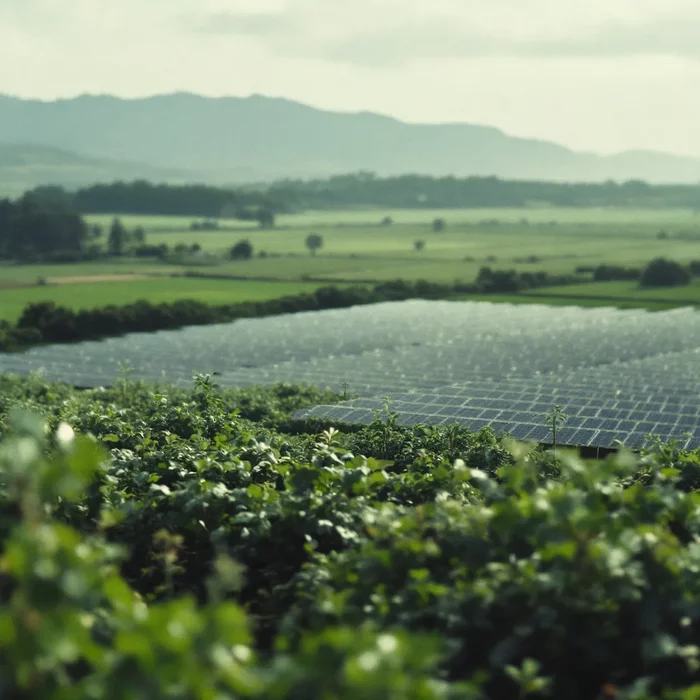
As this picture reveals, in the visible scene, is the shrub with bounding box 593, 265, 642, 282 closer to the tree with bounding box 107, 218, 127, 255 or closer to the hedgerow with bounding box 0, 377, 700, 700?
the tree with bounding box 107, 218, 127, 255

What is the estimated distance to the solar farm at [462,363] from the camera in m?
31.0

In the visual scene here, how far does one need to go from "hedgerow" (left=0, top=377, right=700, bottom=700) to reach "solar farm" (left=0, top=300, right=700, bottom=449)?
28.8ft

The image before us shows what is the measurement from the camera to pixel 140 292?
89.8m

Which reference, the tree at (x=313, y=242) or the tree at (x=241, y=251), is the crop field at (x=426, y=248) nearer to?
the tree at (x=313, y=242)

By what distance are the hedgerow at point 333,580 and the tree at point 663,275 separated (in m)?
94.2

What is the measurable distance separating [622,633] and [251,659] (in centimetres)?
293

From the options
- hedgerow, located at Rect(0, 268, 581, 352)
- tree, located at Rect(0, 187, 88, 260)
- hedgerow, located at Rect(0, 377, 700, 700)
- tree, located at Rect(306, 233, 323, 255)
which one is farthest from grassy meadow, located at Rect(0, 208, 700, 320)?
hedgerow, located at Rect(0, 377, 700, 700)

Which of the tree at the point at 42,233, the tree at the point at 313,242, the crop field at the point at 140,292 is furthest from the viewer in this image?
the tree at the point at 313,242

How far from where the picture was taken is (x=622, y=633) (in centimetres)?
700

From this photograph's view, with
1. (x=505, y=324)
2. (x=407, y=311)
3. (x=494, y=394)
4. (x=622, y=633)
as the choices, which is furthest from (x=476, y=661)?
(x=407, y=311)

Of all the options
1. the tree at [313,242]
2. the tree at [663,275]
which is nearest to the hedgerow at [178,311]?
the tree at [663,275]

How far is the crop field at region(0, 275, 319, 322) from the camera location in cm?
8244

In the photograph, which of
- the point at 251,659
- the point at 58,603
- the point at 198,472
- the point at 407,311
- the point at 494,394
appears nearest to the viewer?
the point at 58,603

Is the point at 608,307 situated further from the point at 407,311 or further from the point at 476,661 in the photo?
the point at 476,661
